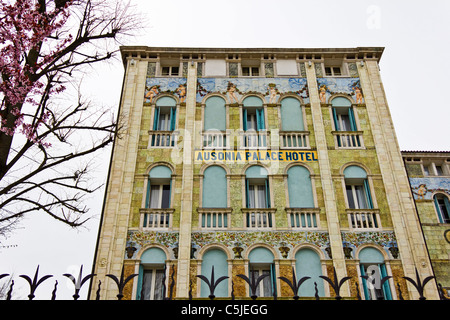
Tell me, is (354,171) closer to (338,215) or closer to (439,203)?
(338,215)

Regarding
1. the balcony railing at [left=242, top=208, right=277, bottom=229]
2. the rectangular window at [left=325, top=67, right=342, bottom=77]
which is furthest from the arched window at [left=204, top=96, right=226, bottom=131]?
the rectangular window at [left=325, top=67, right=342, bottom=77]

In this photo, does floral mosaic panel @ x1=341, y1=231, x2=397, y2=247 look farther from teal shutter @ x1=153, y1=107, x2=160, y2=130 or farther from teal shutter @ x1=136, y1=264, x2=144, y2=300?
teal shutter @ x1=153, y1=107, x2=160, y2=130

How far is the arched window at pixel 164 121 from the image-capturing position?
63.4 feet

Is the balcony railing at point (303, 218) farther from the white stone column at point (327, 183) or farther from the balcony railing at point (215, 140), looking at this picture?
the balcony railing at point (215, 140)

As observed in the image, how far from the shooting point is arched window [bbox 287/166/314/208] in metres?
17.7

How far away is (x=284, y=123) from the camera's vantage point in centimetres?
2002

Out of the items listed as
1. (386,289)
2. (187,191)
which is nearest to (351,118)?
(386,289)


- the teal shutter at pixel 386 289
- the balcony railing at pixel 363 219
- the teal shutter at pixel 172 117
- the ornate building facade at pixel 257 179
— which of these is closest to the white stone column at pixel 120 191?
the ornate building facade at pixel 257 179

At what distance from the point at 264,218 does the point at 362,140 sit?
256 inches

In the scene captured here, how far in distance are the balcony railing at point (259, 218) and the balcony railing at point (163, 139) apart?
495cm

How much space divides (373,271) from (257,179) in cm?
621
